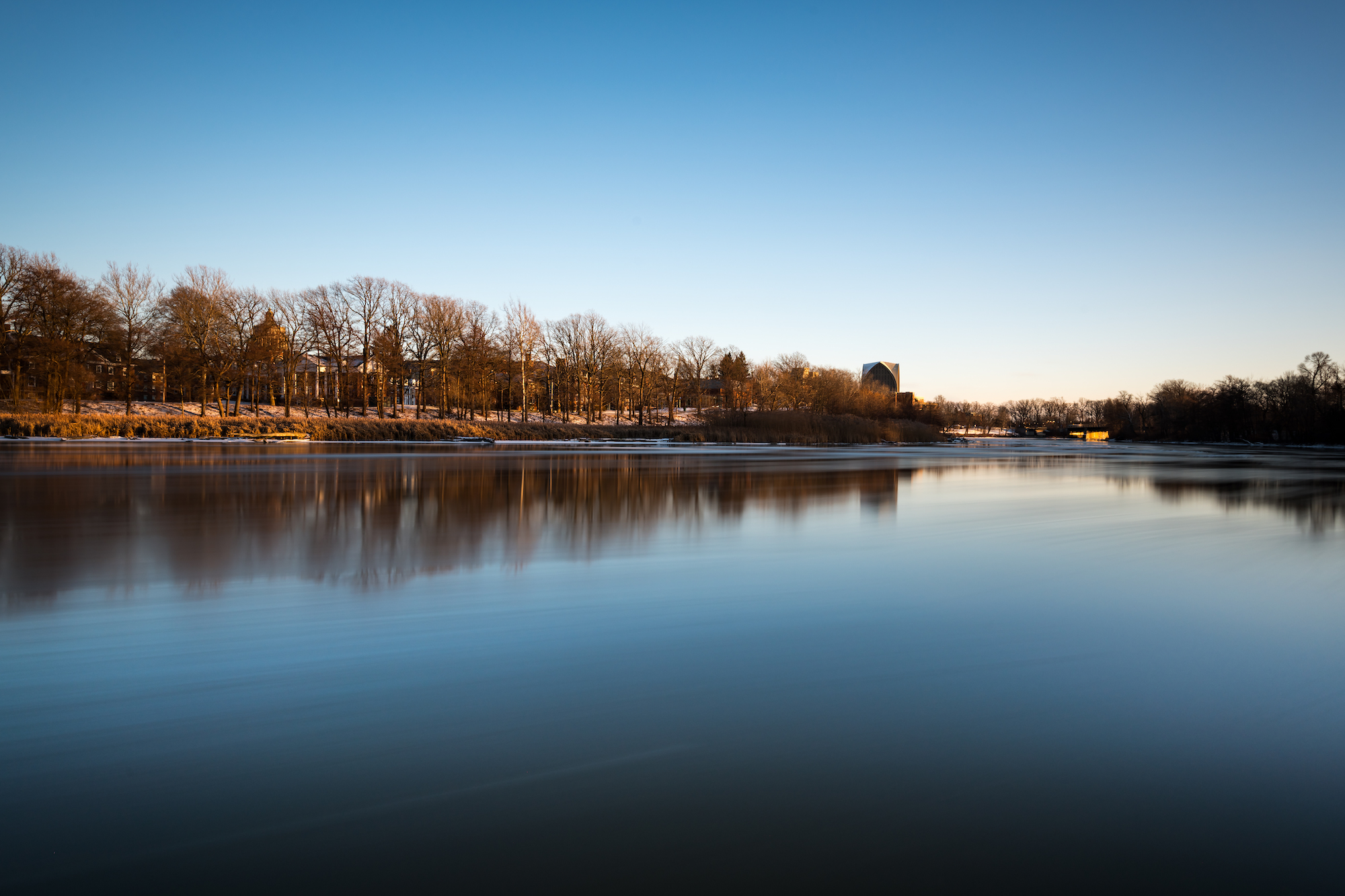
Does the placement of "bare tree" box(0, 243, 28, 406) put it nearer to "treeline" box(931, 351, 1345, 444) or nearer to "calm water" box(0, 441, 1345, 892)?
"calm water" box(0, 441, 1345, 892)

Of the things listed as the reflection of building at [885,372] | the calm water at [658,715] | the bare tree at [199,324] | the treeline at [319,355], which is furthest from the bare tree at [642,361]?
the reflection of building at [885,372]

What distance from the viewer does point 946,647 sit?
3.82 m

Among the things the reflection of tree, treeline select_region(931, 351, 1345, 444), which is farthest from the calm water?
treeline select_region(931, 351, 1345, 444)

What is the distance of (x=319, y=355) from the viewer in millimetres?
64812

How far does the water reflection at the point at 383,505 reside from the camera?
18.5 ft

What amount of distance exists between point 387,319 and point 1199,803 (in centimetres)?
6465

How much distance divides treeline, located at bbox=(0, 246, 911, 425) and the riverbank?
3.42 metres

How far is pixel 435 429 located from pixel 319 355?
28.8 metres

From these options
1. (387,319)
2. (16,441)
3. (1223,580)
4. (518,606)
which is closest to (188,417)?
(16,441)

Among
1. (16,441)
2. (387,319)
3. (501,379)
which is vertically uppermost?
(387,319)

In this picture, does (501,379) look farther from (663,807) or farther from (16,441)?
(663,807)

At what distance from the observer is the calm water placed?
6.42ft

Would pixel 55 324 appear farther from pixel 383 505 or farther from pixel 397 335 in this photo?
pixel 383 505

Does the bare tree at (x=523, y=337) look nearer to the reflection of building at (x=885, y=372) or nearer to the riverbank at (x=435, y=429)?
the riverbank at (x=435, y=429)
